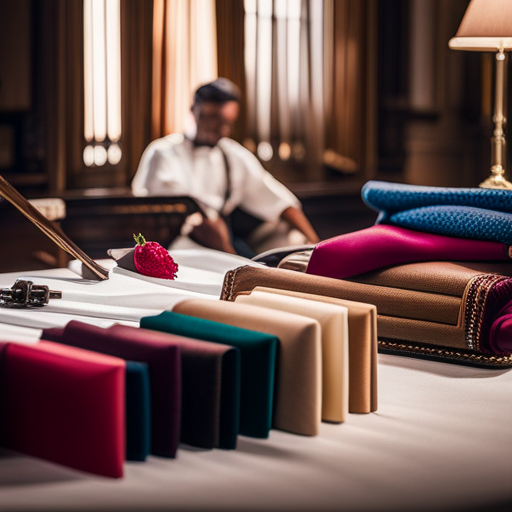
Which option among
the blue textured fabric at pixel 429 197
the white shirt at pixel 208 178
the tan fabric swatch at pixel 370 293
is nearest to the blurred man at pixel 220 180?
the white shirt at pixel 208 178

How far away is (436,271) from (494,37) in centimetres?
113

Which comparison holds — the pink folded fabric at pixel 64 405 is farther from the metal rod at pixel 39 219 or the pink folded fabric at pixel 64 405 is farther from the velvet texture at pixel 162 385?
the metal rod at pixel 39 219

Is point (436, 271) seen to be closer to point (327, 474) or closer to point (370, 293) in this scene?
point (370, 293)

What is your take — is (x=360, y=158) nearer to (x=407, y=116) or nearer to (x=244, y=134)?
(x=407, y=116)

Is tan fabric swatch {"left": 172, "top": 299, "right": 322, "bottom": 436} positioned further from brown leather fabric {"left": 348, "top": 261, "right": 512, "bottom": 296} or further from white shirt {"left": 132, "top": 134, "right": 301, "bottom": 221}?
white shirt {"left": 132, "top": 134, "right": 301, "bottom": 221}

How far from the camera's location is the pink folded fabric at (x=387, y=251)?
4.08ft

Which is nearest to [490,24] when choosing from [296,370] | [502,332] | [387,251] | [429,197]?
[429,197]

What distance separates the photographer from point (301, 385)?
88 centimetres

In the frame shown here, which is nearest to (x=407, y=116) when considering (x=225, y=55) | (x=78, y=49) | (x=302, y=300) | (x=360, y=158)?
(x=360, y=158)

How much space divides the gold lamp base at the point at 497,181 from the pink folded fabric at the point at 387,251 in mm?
823

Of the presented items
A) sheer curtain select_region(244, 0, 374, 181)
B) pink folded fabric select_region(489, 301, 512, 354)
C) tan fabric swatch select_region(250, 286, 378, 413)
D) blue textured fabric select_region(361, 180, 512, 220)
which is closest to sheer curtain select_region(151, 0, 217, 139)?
sheer curtain select_region(244, 0, 374, 181)

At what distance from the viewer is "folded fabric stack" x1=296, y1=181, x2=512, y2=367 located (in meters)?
1.13

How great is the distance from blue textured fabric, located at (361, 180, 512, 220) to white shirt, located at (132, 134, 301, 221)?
2.61 meters

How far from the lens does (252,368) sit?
0.86 meters
